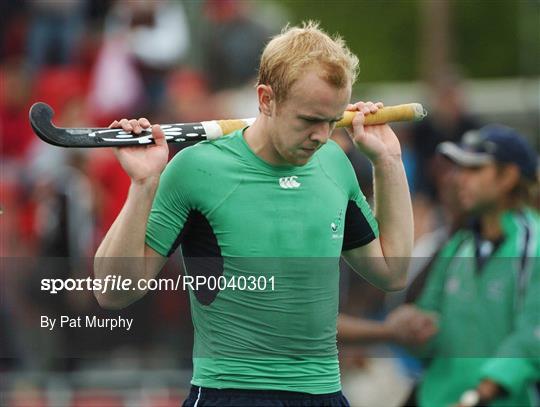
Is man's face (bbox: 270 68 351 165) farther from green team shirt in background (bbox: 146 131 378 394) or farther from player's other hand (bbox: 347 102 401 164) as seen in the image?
player's other hand (bbox: 347 102 401 164)

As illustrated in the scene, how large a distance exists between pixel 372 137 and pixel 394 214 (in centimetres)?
30

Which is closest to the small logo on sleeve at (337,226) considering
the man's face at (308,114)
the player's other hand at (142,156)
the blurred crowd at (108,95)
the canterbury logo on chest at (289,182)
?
the canterbury logo on chest at (289,182)

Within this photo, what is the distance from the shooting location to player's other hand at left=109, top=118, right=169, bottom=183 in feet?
13.9

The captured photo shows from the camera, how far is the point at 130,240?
423 centimetres

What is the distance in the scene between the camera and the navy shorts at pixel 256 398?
435 centimetres

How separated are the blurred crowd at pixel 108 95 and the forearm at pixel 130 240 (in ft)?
13.5

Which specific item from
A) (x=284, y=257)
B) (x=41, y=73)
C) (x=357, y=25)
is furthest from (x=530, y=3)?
(x=284, y=257)

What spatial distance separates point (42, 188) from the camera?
A: 9586 mm

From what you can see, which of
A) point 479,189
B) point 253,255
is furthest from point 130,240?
point 479,189

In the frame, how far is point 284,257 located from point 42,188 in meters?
5.52

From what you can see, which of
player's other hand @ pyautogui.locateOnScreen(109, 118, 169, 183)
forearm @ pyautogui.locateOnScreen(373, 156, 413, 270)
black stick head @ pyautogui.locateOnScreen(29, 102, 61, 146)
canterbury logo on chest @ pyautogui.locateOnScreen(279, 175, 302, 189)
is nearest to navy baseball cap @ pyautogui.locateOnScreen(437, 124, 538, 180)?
forearm @ pyautogui.locateOnScreen(373, 156, 413, 270)

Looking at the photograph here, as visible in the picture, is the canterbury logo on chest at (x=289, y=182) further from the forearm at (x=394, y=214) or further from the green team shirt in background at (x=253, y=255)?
the forearm at (x=394, y=214)

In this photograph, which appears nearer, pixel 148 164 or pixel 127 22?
pixel 148 164

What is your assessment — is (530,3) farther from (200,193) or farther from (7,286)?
(200,193)
